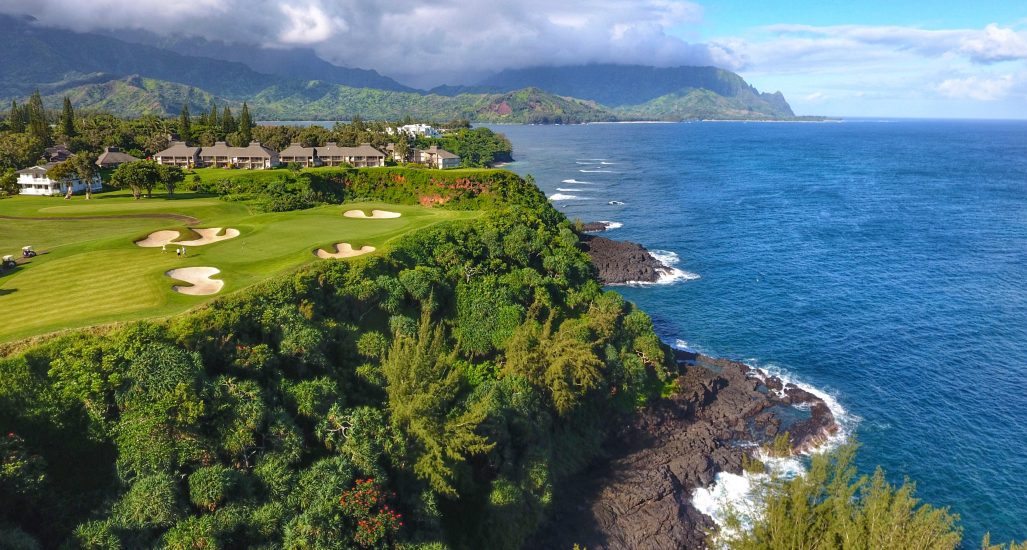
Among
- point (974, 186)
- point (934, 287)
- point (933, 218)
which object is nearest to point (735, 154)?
point (974, 186)

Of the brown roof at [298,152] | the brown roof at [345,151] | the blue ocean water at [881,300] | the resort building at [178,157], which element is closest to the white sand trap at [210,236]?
the blue ocean water at [881,300]

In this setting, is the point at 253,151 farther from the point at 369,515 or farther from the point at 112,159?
the point at 369,515

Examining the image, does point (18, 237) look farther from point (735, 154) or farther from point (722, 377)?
point (735, 154)

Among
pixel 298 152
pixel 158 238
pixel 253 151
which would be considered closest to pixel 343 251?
pixel 158 238

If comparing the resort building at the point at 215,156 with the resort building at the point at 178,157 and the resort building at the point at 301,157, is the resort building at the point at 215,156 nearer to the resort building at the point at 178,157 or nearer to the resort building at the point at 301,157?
the resort building at the point at 178,157

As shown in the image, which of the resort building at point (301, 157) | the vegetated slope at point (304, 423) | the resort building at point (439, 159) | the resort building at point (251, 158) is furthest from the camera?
the resort building at point (439, 159)

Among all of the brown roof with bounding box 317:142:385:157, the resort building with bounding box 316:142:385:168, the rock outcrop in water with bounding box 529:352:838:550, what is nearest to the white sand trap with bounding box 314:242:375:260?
the rock outcrop in water with bounding box 529:352:838:550

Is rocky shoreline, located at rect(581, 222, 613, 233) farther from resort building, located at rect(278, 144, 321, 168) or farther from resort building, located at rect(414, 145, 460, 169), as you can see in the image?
resort building, located at rect(278, 144, 321, 168)
